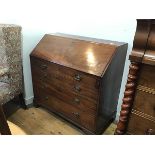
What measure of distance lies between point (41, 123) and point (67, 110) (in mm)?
403

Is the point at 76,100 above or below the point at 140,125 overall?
below

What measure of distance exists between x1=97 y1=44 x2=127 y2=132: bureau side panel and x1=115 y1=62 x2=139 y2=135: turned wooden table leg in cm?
32

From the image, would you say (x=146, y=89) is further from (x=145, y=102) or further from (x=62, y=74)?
(x=62, y=74)

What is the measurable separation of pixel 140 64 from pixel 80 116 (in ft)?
3.07

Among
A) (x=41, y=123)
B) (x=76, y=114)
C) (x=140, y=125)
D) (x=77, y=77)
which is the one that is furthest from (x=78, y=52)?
(x=41, y=123)

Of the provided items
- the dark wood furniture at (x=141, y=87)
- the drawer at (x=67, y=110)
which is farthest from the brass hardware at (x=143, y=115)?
the drawer at (x=67, y=110)

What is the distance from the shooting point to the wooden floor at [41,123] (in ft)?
6.40

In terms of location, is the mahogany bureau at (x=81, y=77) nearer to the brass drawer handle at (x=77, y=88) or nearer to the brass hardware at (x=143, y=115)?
the brass drawer handle at (x=77, y=88)

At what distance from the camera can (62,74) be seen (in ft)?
5.91

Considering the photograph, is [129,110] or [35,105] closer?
[129,110]

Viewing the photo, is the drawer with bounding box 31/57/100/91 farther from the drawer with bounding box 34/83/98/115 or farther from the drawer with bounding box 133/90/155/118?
the drawer with bounding box 133/90/155/118
